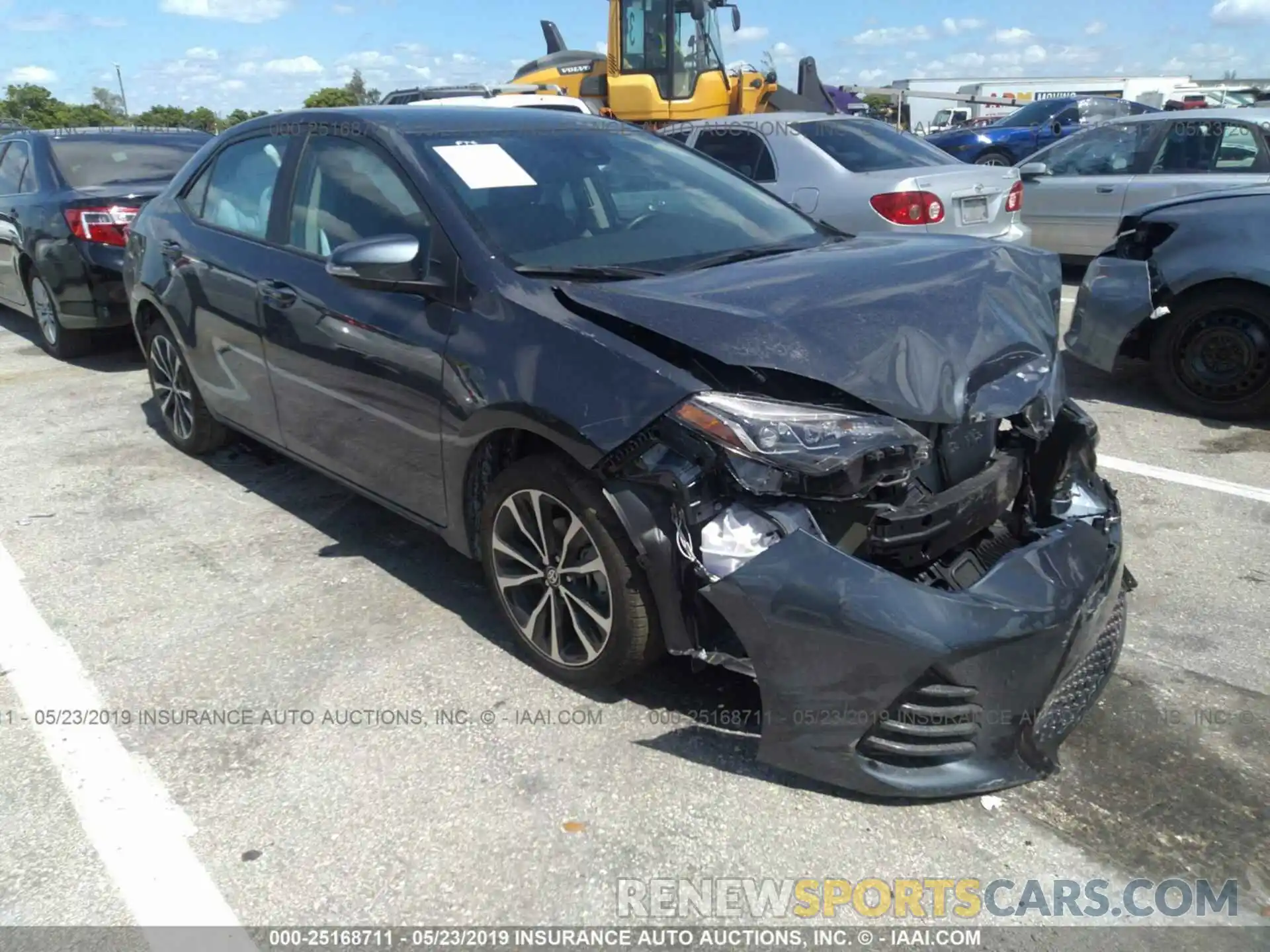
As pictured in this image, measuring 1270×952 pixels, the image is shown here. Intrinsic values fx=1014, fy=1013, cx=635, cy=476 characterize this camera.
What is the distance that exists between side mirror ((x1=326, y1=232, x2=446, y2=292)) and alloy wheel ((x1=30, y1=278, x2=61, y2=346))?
205 inches

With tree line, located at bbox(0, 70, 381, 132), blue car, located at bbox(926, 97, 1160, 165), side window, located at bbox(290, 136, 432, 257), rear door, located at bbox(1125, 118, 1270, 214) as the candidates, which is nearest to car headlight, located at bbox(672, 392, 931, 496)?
side window, located at bbox(290, 136, 432, 257)

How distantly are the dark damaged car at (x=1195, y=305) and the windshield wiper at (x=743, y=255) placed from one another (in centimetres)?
278

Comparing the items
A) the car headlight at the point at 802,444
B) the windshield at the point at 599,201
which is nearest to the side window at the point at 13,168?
the windshield at the point at 599,201

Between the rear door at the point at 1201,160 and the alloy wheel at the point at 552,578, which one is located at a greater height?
the rear door at the point at 1201,160

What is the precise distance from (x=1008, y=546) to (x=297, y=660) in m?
2.29

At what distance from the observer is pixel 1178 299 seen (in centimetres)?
564

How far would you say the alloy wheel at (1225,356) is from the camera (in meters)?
5.42

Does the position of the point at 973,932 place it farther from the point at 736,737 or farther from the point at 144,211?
the point at 144,211

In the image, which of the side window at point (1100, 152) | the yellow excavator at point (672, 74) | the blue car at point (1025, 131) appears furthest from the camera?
the blue car at point (1025, 131)

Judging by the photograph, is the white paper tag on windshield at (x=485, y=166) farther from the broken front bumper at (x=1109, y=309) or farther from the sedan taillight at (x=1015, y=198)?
the sedan taillight at (x=1015, y=198)

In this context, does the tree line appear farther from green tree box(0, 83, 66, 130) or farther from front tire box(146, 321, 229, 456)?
front tire box(146, 321, 229, 456)

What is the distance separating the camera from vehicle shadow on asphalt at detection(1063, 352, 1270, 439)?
532 centimetres

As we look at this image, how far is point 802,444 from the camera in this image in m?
2.52

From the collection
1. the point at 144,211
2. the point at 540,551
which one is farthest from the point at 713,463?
the point at 144,211
